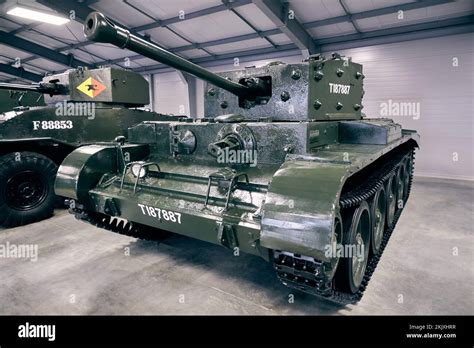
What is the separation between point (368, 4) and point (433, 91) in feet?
11.0

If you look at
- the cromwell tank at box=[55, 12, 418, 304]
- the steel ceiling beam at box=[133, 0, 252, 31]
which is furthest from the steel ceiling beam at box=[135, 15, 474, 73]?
the cromwell tank at box=[55, 12, 418, 304]

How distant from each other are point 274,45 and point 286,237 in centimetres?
1114

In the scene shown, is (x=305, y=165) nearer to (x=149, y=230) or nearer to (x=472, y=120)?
(x=149, y=230)

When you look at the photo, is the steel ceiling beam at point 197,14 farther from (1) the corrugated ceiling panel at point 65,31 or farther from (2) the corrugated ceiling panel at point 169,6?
(1) the corrugated ceiling panel at point 65,31

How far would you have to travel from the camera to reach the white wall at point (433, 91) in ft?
31.6

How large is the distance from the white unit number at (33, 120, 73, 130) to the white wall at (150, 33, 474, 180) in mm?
9013

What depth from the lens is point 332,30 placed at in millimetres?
10695

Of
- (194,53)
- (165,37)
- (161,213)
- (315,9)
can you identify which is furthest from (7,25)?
(161,213)

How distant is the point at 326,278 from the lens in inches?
96.6

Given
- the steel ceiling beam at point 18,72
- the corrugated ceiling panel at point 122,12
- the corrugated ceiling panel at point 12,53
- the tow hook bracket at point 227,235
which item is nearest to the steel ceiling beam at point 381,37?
the corrugated ceiling panel at point 122,12

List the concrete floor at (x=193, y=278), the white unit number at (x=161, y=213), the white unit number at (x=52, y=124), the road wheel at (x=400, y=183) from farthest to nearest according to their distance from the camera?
1. the white unit number at (x=52, y=124)
2. the road wheel at (x=400, y=183)
3. the white unit number at (x=161, y=213)
4. the concrete floor at (x=193, y=278)

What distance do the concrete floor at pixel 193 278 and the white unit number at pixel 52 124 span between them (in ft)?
6.55

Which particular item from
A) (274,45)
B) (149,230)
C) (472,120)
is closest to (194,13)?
(274,45)
